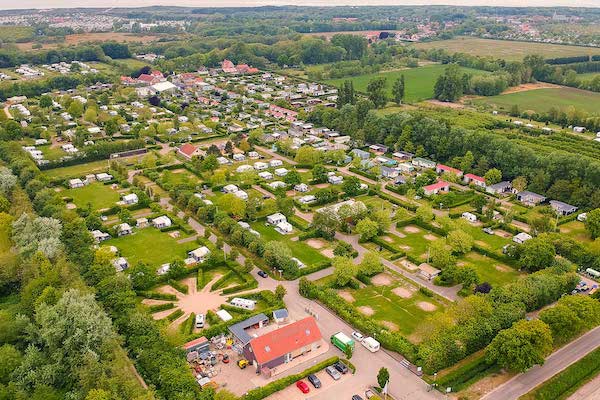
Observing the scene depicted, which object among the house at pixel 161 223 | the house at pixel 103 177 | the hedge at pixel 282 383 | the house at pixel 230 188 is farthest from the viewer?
the house at pixel 103 177

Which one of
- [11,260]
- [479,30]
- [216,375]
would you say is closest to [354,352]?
[216,375]

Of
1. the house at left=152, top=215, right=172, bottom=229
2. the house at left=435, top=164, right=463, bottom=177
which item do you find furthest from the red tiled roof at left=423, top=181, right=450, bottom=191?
the house at left=152, top=215, right=172, bottom=229

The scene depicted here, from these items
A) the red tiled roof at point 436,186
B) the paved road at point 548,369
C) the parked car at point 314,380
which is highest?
the red tiled roof at point 436,186

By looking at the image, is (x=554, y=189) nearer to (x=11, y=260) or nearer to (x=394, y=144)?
(x=394, y=144)

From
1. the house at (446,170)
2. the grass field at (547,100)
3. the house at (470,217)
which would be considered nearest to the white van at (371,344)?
the house at (470,217)

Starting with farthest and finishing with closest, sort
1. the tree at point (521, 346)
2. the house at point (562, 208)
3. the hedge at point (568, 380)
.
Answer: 1. the house at point (562, 208)
2. the tree at point (521, 346)
3. the hedge at point (568, 380)

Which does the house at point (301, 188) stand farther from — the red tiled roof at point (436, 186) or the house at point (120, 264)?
the house at point (120, 264)
